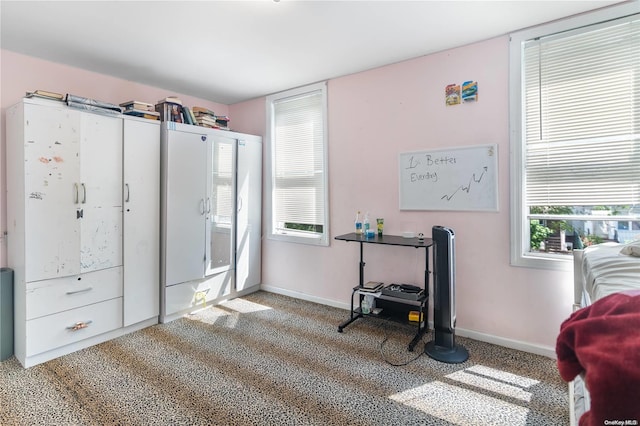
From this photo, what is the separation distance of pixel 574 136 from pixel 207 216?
10.6 feet

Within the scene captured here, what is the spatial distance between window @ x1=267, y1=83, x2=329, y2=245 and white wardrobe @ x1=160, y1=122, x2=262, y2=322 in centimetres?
23

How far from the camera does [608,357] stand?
0.68 meters

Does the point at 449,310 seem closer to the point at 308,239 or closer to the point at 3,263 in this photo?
the point at 308,239

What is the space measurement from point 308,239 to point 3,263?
8.70 feet

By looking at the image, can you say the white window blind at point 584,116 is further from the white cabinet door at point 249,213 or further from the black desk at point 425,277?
the white cabinet door at point 249,213

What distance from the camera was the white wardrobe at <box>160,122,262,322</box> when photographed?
3.04 m

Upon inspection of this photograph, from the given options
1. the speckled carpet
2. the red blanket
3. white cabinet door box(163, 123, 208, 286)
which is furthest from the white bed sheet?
white cabinet door box(163, 123, 208, 286)

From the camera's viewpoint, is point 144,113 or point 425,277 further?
point 144,113

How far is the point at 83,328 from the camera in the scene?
2.53m

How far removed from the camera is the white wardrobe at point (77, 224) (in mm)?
2270

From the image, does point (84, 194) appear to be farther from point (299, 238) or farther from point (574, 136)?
point (574, 136)

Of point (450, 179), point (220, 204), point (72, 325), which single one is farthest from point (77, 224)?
point (450, 179)

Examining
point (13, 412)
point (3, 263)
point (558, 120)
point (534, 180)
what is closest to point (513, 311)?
point (534, 180)

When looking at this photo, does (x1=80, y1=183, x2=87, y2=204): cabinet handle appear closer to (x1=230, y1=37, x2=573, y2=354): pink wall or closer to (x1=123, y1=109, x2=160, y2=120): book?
(x1=123, y1=109, x2=160, y2=120): book
